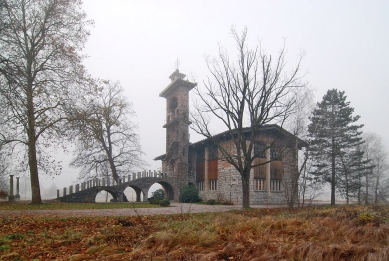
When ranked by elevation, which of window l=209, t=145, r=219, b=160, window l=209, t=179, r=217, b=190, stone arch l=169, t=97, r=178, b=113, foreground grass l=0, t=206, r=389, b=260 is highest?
stone arch l=169, t=97, r=178, b=113

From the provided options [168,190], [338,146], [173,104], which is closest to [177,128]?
[173,104]

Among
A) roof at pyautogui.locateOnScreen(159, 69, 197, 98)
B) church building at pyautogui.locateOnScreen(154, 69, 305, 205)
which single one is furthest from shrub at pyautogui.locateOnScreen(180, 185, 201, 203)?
roof at pyautogui.locateOnScreen(159, 69, 197, 98)

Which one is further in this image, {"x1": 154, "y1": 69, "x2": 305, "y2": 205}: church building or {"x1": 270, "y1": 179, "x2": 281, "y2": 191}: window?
{"x1": 270, "y1": 179, "x2": 281, "y2": 191}: window

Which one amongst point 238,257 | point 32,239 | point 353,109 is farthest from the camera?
point 353,109

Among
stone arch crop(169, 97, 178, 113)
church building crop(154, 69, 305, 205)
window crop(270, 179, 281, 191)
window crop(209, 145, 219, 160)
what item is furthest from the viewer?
stone arch crop(169, 97, 178, 113)

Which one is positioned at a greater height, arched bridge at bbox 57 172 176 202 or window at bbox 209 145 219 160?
window at bbox 209 145 219 160

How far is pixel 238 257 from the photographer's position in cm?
491

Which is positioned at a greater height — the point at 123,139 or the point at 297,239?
the point at 123,139

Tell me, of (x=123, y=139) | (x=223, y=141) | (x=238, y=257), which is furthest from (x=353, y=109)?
(x=238, y=257)

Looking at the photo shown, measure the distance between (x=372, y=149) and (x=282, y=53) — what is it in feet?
81.5

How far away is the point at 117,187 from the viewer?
30.3 m

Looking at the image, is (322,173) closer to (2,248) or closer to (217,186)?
(217,186)

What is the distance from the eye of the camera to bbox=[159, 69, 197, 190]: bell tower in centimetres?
3425

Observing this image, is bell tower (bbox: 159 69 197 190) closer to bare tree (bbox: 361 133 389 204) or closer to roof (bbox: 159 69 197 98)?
roof (bbox: 159 69 197 98)
